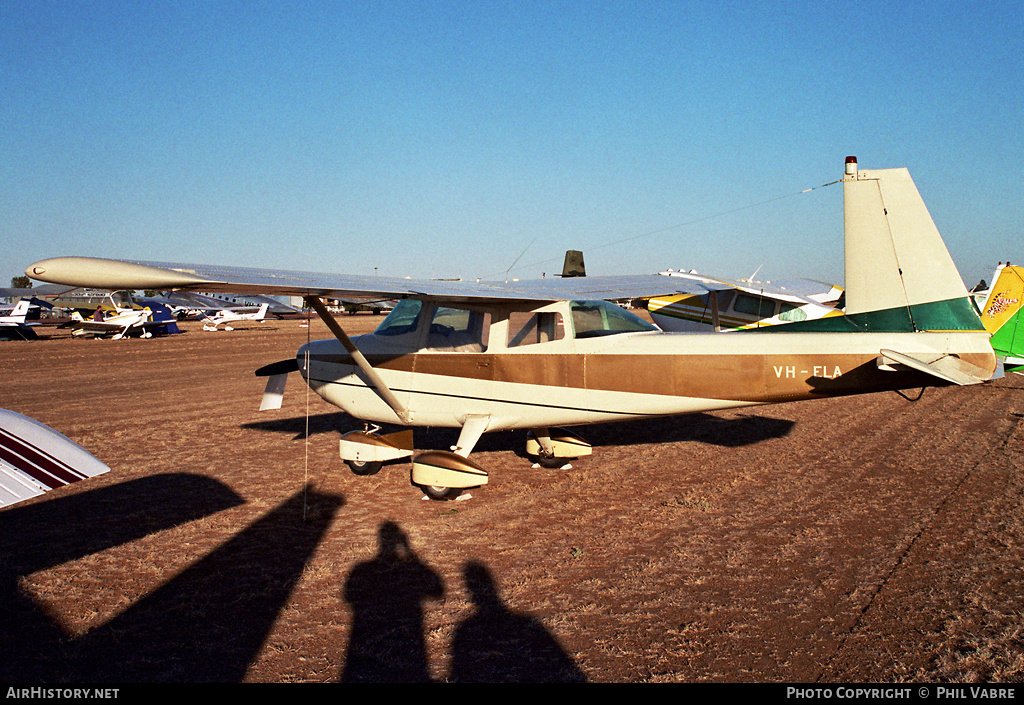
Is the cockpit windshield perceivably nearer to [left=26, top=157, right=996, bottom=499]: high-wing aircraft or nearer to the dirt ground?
[left=26, top=157, right=996, bottom=499]: high-wing aircraft

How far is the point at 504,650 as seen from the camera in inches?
142

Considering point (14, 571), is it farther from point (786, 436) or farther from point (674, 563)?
point (786, 436)

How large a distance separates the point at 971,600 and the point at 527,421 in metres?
4.04

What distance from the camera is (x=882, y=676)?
3.30m

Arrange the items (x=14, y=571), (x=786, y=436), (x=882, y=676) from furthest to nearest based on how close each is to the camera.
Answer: (x=786, y=436)
(x=14, y=571)
(x=882, y=676)

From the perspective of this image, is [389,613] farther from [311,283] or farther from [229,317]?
[229,317]

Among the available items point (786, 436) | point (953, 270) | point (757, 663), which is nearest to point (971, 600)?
point (757, 663)

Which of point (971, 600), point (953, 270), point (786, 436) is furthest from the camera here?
point (786, 436)

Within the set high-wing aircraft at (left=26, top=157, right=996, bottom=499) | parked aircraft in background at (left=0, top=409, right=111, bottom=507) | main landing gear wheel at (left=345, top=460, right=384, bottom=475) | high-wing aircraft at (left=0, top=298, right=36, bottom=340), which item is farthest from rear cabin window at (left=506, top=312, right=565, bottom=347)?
high-wing aircraft at (left=0, top=298, right=36, bottom=340)

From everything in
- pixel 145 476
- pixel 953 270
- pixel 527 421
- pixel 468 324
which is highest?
pixel 953 270

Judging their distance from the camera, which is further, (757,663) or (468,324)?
(468,324)

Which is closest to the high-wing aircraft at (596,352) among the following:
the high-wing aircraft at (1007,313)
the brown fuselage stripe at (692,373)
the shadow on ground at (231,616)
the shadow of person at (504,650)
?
the brown fuselage stripe at (692,373)

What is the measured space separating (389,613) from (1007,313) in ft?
41.9

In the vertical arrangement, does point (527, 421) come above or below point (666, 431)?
above
